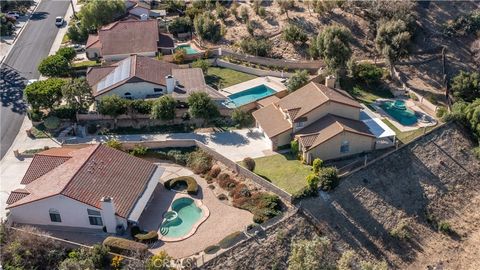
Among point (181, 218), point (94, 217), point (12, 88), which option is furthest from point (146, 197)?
point (12, 88)

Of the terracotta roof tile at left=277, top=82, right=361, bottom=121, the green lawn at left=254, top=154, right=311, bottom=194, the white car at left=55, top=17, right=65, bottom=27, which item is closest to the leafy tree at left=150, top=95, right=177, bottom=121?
the green lawn at left=254, top=154, right=311, bottom=194

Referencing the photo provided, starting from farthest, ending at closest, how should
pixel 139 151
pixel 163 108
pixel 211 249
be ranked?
pixel 163 108
pixel 139 151
pixel 211 249

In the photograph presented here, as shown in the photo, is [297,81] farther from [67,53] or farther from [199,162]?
[67,53]

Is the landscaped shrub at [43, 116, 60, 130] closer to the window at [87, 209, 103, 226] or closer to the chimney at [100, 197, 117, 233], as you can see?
the window at [87, 209, 103, 226]

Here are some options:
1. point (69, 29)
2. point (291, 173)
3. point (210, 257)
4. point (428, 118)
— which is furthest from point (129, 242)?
point (69, 29)

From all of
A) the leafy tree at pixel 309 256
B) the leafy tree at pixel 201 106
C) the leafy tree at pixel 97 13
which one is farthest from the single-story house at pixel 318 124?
the leafy tree at pixel 97 13

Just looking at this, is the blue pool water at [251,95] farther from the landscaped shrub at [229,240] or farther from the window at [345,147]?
the landscaped shrub at [229,240]
